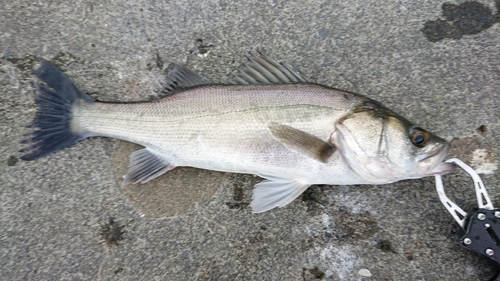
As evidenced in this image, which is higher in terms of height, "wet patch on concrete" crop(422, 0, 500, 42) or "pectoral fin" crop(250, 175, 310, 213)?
"wet patch on concrete" crop(422, 0, 500, 42)

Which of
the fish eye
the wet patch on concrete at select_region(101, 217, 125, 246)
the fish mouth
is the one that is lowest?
the wet patch on concrete at select_region(101, 217, 125, 246)

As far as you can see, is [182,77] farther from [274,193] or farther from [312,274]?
[312,274]

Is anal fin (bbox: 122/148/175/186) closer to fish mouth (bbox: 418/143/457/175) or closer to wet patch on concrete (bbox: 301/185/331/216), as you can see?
wet patch on concrete (bbox: 301/185/331/216)

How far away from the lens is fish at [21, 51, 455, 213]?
7.05ft

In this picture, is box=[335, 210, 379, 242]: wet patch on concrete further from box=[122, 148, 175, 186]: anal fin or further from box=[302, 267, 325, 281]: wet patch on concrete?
box=[122, 148, 175, 186]: anal fin

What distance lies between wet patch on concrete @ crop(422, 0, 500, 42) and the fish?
38.8 inches

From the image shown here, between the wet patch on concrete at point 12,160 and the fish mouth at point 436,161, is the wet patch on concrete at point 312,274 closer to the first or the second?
the fish mouth at point 436,161

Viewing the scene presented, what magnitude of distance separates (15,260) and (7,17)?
5.90 ft

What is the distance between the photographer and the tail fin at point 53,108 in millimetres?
2441

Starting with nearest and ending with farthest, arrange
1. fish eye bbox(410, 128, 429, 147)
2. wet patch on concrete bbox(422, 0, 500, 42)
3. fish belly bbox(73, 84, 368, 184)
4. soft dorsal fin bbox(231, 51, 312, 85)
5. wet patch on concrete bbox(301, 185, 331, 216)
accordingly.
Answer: fish eye bbox(410, 128, 429, 147)
fish belly bbox(73, 84, 368, 184)
soft dorsal fin bbox(231, 51, 312, 85)
wet patch on concrete bbox(301, 185, 331, 216)
wet patch on concrete bbox(422, 0, 500, 42)

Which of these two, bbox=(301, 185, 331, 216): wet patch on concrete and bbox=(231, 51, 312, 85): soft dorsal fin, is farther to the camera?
bbox=(301, 185, 331, 216): wet patch on concrete

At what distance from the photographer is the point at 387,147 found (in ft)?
6.97

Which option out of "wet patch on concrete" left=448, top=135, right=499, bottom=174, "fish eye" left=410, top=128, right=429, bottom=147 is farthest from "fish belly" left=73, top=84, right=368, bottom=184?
"wet patch on concrete" left=448, top=135, right=499, bottom=174

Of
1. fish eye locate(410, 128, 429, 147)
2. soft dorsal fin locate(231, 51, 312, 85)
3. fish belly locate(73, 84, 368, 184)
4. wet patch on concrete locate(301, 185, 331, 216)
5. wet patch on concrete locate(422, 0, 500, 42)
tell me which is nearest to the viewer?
fish eye locate(410, 128, 429, 147)
